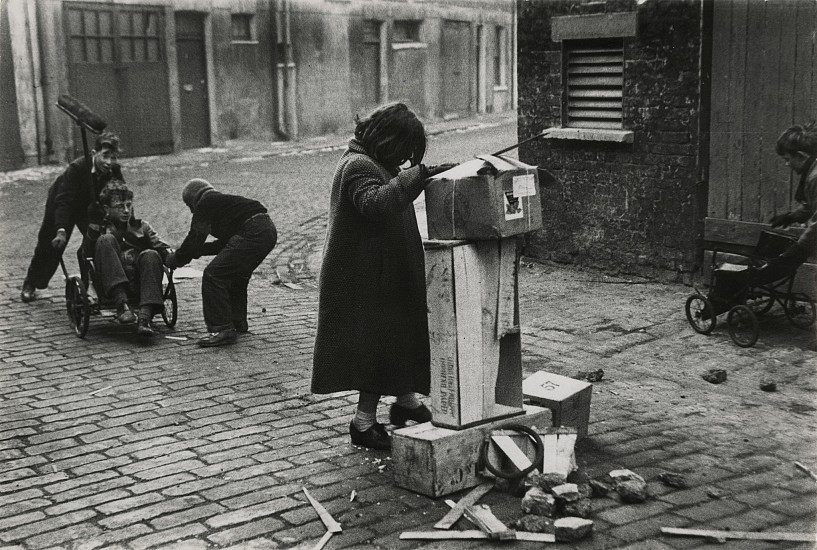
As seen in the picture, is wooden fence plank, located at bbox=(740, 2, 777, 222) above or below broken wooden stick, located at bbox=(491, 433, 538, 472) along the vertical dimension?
above

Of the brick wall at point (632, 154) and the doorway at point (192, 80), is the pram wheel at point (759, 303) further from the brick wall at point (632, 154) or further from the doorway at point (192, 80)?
the doorway at point (192, 80)

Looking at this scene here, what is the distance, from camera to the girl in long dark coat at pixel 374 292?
206 inches

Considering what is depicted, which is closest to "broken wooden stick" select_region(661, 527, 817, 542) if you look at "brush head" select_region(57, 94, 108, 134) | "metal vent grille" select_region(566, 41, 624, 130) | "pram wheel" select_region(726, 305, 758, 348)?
"pram wheel" select_region(726, 305, 758, 348)

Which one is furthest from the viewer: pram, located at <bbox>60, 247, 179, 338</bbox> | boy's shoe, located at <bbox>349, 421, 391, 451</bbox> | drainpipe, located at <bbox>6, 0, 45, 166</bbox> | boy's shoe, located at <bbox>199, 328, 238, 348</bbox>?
drainpipe, located at <bbox>6, 0, 45, 166</bbox>

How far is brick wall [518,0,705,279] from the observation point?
29.0ft

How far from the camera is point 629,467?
5.10m

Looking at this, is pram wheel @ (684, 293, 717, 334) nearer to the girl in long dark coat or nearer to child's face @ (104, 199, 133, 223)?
the girl in long dark coat

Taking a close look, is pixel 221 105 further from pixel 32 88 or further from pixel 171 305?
pixel 171 305

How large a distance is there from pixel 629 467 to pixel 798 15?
4.47 meters

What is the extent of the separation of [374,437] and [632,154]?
193 inches

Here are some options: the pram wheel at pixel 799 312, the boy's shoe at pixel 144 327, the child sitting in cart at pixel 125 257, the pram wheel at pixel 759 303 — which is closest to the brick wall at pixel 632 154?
→ the pram wheel at pixel 759 303

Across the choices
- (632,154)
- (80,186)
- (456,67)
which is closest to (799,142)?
(632,154)

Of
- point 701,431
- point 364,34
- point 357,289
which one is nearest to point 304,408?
point 357,289

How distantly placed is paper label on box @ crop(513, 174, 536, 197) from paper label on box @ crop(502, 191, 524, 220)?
0.02m
